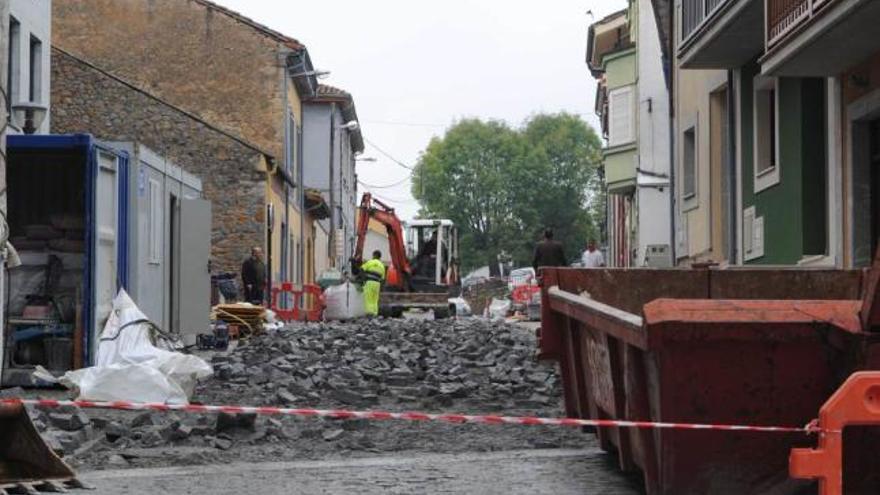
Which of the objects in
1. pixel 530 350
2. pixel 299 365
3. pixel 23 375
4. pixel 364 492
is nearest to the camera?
pixel 364 492

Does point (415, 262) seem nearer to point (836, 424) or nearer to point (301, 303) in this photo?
point (301, 303)

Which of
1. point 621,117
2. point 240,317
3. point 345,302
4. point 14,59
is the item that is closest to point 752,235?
point 240,317

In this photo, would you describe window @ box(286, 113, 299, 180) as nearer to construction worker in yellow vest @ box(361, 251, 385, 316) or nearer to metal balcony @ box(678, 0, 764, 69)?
construction worker in yellow vest @ box(361, 251, 385, 316)

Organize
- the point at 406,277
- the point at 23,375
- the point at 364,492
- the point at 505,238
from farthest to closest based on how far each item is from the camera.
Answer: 1. the point at 505,238
2. the point at 406,277
3. the point at 23,375
4. the point at 364,492

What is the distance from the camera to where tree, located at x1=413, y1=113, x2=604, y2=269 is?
109000mm

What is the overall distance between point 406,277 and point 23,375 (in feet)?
91.2

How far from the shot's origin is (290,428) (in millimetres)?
11953

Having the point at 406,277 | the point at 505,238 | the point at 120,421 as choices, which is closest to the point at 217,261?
the point at 406,277

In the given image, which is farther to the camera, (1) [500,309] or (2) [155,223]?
(1) [500,309]

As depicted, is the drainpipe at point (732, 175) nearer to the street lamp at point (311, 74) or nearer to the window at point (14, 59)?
the window at point (14, 59)

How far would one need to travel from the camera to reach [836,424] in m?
5.94

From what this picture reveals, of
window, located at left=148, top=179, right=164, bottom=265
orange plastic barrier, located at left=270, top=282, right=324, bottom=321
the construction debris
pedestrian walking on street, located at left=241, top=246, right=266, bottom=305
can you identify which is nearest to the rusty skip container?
window, located at left=148, top=179, right=164, bottom=265

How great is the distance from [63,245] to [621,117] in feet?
89.8

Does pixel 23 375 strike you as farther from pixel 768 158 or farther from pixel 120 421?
pixel 768 158
